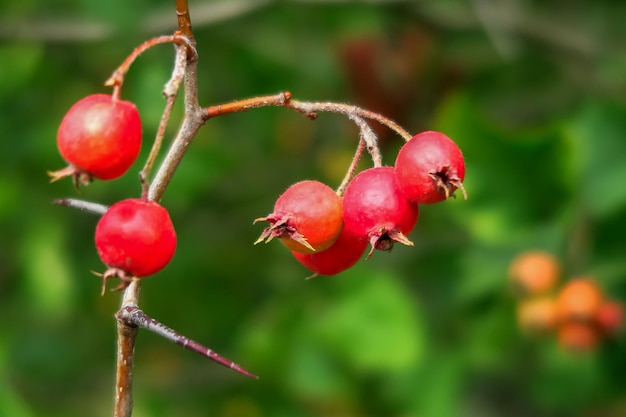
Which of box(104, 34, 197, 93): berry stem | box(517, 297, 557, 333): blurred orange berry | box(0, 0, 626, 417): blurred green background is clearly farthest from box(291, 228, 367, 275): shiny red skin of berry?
box(517, 297, 557, 333): blurred orange berry

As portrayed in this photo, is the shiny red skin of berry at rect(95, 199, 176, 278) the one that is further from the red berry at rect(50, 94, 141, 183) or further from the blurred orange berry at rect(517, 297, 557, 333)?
the blurred orange berry at rect(517, 297, 557, 333)

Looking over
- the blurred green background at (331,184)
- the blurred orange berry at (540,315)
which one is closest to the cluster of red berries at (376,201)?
the blurred green background at (331,184)

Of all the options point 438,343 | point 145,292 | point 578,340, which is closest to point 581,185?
point 578,340

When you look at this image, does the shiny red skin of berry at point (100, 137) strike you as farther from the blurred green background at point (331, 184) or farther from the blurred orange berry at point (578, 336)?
the blurred orange berry at point (578, 336)

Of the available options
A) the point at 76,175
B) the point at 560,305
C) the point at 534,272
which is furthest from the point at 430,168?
the point at 560,305

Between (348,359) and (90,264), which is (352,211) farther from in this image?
(90,264)

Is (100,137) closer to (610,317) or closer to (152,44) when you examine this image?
(152,44)

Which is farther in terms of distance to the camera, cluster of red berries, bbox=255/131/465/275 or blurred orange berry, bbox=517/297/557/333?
blurred orange berry, bbox=517/297/557/333
